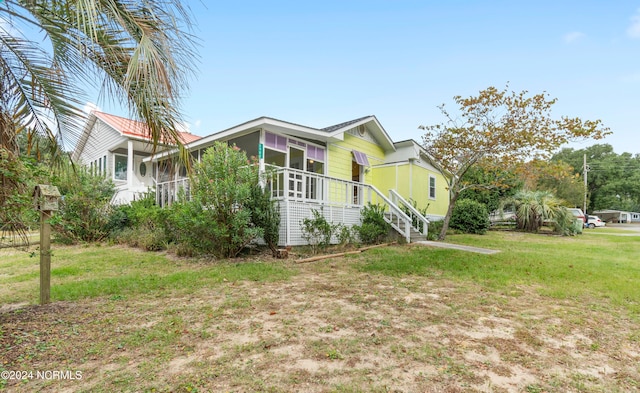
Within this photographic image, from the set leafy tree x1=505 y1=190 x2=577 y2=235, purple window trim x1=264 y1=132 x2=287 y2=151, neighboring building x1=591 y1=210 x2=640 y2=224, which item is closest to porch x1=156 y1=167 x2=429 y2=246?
purple window trim x1=264 y1=132 x2=287 y2=151

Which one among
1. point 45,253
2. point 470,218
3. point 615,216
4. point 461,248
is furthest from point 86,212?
point 615,216

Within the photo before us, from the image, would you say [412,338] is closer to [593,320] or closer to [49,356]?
[593,320]

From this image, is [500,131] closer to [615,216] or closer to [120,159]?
[120,159]

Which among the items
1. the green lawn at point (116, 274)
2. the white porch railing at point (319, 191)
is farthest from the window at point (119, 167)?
the white porch railing at point (319, 191)

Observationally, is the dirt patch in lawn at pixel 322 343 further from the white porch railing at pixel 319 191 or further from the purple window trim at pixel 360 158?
the purple window trim at pixel 360 158

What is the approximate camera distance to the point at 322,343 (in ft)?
9.29

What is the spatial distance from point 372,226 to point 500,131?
5.11 metres

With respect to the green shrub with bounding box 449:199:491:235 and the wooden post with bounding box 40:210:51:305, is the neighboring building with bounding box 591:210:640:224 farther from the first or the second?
the wooden post with bounding box 40:210:51:305

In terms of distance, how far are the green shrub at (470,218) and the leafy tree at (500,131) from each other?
160 inches

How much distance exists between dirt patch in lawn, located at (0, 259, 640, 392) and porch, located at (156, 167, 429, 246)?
3459 millimetres

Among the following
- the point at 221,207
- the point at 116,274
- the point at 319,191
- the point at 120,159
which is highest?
the point at 120,159

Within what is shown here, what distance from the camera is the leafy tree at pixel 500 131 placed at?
8938 millimetres

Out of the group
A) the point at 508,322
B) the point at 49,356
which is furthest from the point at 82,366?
the point at 508,322

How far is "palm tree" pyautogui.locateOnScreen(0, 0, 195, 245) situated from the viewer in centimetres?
268
